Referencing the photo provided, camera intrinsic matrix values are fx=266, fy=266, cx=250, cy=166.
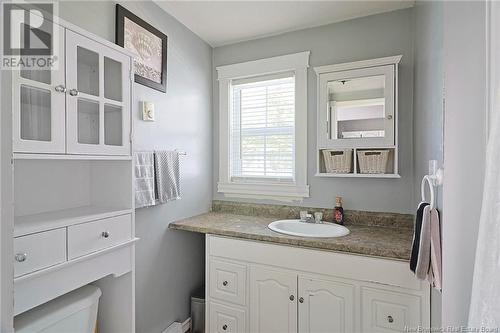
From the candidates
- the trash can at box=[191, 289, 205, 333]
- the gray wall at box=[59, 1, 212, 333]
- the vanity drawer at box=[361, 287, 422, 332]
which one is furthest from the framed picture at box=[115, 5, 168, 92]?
the vanity drawer at box=[361, 287, 422, 332]

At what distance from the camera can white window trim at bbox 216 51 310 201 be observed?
217 cm

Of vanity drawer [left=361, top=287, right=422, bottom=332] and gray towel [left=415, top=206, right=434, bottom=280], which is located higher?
gray towel [left=415, top=206, right=434, bottom=280]

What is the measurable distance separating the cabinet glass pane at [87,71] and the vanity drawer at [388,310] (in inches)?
67.3

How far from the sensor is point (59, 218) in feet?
3.63

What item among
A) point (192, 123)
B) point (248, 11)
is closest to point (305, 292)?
point (192, 123)

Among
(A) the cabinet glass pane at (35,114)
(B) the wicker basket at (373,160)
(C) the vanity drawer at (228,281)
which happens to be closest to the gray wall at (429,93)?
(B) the wicker basket at (373,160)

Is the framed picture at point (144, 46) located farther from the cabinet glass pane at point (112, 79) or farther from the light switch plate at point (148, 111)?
the cabinet glass pane at point (112, 79)

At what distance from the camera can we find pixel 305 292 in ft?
5.27

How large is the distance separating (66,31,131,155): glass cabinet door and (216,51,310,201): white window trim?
1.18 meters

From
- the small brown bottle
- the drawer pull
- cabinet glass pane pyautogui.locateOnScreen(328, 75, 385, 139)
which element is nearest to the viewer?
the drawer pull

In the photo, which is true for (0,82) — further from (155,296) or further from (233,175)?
(233,175)

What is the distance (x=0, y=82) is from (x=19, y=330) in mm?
1008

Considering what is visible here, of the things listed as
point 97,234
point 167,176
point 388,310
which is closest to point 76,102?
point 97,234

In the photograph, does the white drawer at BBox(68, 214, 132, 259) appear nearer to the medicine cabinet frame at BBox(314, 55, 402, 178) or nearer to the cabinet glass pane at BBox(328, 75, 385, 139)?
the medicine cabinet frame at BBox(314, 55, 402, 178)
